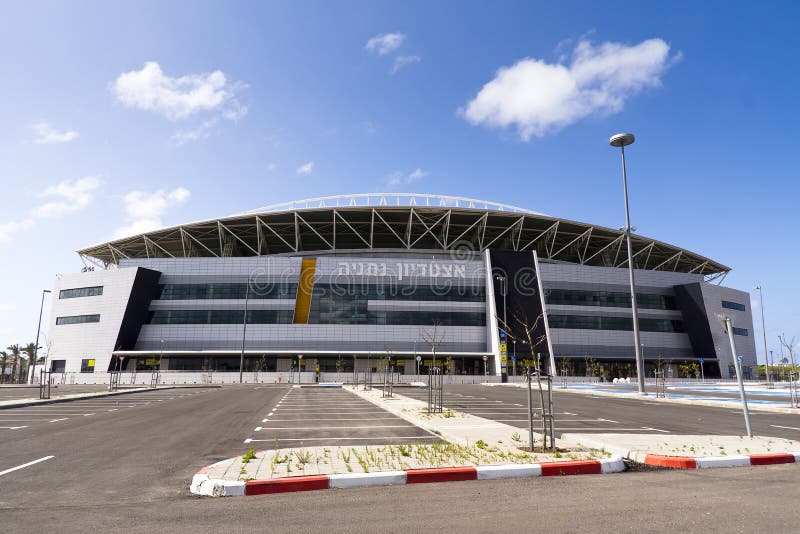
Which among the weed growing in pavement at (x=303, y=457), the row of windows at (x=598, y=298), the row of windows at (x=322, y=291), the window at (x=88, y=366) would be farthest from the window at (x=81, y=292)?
the weed growing in pavement at (x=303, y=457)

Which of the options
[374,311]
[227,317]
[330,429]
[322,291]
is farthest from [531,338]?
[227,317]

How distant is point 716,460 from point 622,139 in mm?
28228

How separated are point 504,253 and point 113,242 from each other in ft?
188

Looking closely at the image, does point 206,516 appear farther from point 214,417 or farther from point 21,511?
point 214,417

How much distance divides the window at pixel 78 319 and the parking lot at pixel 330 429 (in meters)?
54.8

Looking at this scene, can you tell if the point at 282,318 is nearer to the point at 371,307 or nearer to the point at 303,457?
the point at 371,307

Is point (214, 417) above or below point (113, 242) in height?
below

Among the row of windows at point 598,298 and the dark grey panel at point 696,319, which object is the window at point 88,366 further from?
the dark grey panel at point 696,319

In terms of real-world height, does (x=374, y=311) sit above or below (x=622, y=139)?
below

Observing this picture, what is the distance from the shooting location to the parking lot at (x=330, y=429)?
1173cm

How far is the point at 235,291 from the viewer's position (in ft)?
211

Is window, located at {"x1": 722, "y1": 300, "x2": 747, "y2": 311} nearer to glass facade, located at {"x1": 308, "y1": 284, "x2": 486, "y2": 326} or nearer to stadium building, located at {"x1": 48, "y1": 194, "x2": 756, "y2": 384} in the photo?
Result: stadium building, located at {"x1": 48, "y1": 194, "x2": 756, "y2": 384}

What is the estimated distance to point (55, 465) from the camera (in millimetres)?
8922

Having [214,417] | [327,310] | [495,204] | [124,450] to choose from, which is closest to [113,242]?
[327,310]
